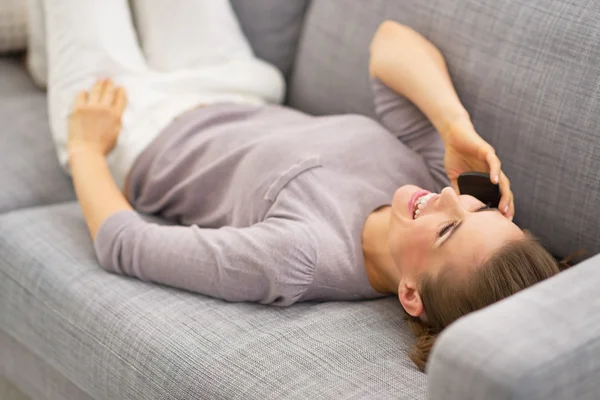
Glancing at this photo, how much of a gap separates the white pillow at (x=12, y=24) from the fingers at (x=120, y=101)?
53 cm

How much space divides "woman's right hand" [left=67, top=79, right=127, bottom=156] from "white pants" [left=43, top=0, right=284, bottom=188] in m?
0.03

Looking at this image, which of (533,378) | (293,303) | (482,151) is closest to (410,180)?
(482,151)

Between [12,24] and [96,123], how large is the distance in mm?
598

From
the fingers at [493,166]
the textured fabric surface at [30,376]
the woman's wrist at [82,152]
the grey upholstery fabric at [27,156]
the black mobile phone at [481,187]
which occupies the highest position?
the fingers at [493,166]

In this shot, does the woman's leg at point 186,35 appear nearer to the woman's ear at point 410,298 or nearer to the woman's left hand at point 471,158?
the woman's left hand at point 471,158

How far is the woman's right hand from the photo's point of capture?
5.72 feet

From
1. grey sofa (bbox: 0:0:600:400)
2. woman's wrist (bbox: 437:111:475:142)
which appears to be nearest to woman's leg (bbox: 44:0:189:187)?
grey sofa (bbox: 0:0:600:400)

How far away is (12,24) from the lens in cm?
217

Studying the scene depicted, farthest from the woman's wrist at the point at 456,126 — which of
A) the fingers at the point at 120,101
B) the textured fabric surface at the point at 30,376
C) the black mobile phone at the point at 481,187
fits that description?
the textured fabric surface at the point at 30,376

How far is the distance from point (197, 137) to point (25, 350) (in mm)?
550

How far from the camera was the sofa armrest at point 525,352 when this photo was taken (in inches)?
35.4

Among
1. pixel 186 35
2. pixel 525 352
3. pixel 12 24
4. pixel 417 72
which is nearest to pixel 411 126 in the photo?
pixel 417 72

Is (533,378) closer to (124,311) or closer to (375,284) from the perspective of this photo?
(375,284)

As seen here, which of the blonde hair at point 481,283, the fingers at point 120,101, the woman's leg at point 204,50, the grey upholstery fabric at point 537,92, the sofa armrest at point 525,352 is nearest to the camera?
the sofa armrest at point 525,352
